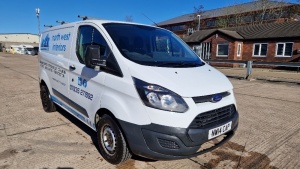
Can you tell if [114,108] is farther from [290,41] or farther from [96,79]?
[290,41]

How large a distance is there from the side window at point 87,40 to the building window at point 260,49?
23.5 m

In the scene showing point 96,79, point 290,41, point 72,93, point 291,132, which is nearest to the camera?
point 96,79

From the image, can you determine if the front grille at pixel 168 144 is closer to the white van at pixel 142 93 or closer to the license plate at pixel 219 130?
the white van at pixel 142 93

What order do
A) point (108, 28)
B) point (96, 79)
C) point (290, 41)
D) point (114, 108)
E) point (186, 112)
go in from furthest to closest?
1. point (290, 41)
2. point (108, 28)
3. point (96, 79)
4. point (114, 108)
5. point (186, 112)

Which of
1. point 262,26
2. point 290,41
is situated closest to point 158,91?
point 290,41

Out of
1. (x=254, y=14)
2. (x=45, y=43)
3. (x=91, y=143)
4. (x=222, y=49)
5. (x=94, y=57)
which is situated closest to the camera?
(x=94, y=57)

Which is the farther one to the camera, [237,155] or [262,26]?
→ [262,26]

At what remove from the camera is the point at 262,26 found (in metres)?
25.9

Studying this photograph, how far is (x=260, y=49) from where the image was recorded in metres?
24.0

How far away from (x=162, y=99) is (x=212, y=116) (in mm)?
684

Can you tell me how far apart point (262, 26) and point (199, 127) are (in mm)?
27107

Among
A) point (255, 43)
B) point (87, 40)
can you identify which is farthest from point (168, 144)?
point (255, 43)

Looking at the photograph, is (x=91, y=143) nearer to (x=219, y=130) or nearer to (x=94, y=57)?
(x=94, y=57)

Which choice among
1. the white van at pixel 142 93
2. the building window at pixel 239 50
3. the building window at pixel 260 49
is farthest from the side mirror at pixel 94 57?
the building window at pixel 239 50
